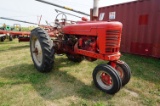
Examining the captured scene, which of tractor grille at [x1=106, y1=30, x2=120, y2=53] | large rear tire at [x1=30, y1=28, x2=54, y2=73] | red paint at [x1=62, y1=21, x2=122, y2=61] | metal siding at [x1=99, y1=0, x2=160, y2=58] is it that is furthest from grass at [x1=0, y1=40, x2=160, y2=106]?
metal siding at [x1=99, y1=0, x2=160, y2=58]

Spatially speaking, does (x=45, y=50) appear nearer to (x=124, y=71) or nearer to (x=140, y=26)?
(x=124, y=71)

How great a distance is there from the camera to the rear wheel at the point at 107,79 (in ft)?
9.66

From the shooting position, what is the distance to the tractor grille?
10.3 ft

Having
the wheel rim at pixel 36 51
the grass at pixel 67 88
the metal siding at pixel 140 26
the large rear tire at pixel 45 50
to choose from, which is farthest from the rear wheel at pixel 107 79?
the metal siding at pixel 140 26

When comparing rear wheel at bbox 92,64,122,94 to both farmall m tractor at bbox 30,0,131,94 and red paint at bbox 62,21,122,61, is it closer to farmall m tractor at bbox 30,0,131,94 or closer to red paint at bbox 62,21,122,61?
farmall m tractor at bbox 30,0,131,94

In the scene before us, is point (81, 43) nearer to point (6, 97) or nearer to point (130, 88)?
point (130, 88)

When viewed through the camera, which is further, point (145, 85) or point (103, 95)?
point (145, 85)

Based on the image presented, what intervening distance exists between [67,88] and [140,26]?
462 centimetres

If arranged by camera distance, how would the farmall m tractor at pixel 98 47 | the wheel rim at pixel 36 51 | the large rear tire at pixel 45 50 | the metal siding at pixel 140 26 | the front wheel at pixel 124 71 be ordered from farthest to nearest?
1. the metal siding at pixel 140 26
2. the wheel rim at pixel 36 51
3. the large rear tire at pixel 45 50
4. the front wheel at pixel 124 71
5. the farmall m tractor at pixel 98 47

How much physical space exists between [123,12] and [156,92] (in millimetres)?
4781

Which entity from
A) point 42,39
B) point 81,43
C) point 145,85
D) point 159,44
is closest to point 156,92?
point 145,85

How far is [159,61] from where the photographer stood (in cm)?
595

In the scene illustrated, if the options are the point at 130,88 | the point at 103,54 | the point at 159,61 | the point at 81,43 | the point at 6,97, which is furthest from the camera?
the point at 159,61

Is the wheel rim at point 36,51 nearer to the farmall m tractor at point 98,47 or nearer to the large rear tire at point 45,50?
the farmall m tractor at point 98,47
